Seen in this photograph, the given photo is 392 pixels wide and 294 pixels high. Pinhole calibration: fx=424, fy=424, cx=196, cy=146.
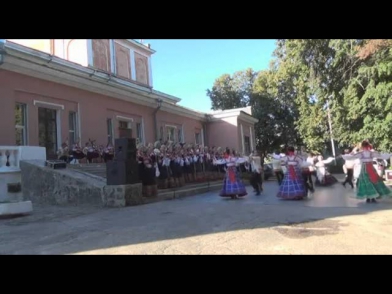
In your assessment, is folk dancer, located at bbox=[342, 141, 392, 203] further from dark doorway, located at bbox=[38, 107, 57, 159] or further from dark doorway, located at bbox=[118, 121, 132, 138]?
dark doorway, located at bbox=[118, 121, 132, 138]

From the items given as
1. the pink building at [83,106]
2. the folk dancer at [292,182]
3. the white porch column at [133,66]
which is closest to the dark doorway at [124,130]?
the pink building at [83,106]

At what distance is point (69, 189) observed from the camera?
12.9m

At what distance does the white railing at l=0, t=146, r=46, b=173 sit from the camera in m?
13.4

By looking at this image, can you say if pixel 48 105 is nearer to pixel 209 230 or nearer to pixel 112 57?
pixel 209 230

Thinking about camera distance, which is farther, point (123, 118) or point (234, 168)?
point (123, 118)

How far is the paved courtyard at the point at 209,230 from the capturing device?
20.7ft

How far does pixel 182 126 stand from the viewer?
27.8 m

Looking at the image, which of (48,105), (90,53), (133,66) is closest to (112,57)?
(90,53)

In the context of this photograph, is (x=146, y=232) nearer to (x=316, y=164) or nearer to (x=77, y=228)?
(x=77, y=228)

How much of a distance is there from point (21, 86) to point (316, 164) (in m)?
12.8

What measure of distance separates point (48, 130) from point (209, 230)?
1126cm

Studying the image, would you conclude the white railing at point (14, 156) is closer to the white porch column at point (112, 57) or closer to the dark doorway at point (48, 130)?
the dark doorway at point (48, 130)

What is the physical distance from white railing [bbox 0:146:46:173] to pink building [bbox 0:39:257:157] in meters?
0.95
